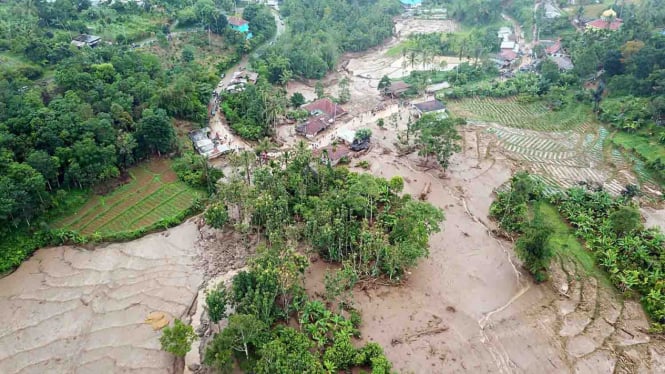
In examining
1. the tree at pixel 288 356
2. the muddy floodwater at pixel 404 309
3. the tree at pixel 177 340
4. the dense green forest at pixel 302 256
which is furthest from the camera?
the muddy floodwater at pixel 404 309

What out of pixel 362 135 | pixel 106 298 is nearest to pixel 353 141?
pixel 362 135

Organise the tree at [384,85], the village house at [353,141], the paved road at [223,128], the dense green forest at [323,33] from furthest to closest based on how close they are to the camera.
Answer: the dense green forest at [323,33], the tree at [384,85], the paved road at [223,128], the village house at [353,141]

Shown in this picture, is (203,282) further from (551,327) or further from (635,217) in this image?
(635,217)

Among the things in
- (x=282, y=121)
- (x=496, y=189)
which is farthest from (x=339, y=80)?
(x=496, y=189)

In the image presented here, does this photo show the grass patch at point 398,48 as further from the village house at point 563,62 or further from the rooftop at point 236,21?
the rooftop at point 236,21

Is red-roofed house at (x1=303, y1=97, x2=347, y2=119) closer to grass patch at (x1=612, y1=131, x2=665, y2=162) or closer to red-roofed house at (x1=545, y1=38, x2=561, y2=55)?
grass patch at (x1=612, y1=131, x2=665, y2=162)

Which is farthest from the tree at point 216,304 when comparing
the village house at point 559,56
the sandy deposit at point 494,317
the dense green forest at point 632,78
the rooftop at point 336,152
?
the village house at point 559,56

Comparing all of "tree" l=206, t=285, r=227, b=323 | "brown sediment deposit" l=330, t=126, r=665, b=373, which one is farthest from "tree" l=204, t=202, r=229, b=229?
"brown sediment deposit" l=330, t=126, r=665, b=373
